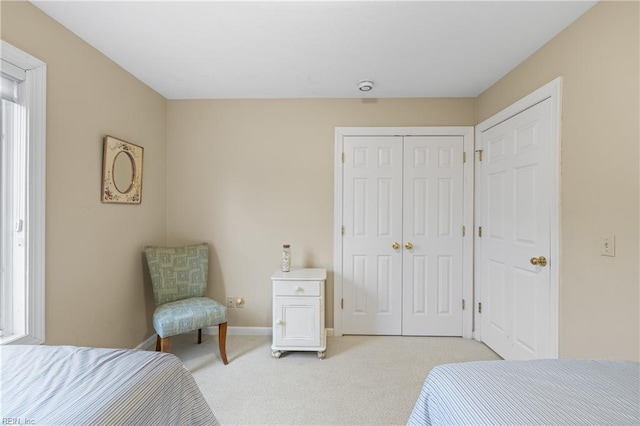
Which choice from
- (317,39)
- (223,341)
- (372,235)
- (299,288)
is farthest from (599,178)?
(223,341)

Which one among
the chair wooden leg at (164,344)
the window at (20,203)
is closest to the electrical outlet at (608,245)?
the chair wooden leg at (164,344)

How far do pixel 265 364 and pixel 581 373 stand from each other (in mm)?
1980

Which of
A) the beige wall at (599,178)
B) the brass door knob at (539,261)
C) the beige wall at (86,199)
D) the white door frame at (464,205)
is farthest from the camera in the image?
the white door frame at (464,205)

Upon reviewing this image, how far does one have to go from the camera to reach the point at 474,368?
100 cm

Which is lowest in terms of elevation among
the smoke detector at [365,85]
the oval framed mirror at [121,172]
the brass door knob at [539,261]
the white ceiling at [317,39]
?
the brass door knob at [539,261]

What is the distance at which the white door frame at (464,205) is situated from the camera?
104 inches

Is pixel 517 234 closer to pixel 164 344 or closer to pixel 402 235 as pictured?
pixel 402 235

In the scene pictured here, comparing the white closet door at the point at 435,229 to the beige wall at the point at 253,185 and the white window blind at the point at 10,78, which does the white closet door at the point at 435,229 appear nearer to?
the beige wall at the point at 253,185

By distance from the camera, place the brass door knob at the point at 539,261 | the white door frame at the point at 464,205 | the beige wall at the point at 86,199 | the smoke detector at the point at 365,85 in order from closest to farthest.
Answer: the beige wall at the point at 86,199
the brass door knob at the point at 539,261
the smoke detector at the point at 365,85
the white door frame at the point at 464,205

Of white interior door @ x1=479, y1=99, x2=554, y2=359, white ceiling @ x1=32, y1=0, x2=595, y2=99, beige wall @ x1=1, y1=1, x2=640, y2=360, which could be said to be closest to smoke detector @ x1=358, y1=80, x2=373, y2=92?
white ceiling @ x1=32, y1=0, x2=595, y2=99

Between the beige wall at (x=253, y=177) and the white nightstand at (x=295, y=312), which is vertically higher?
the beige wall at (x=253, y=177)

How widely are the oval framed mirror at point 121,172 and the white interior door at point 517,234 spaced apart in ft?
10.0

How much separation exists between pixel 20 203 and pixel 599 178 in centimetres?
311

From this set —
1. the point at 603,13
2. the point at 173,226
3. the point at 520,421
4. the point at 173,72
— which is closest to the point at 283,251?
the point at 173,226
